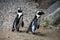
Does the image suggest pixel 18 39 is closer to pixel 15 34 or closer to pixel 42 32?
pixel 15 34

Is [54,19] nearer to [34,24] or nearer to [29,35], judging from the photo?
[34,24]

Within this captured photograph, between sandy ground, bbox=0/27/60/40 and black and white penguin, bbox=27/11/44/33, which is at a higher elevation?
black and white penguin, bbox=27/11/44/33

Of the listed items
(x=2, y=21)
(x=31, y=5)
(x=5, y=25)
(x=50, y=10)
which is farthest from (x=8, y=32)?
(x=31, y=5)

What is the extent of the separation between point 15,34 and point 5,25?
3.38 feet

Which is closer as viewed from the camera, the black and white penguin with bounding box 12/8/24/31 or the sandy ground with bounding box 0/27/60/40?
the sandy ground with bounding box 0/27/60/40

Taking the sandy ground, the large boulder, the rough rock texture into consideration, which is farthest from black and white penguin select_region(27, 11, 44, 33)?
the rough rock texture

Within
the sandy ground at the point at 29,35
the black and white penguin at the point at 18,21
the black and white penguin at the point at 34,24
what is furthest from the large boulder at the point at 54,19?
the black and white penguin at the point at 18,21

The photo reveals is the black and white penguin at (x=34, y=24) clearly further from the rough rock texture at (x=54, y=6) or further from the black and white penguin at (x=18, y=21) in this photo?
the rough rock texture at (x=54, y=6)

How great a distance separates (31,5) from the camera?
10102 mm

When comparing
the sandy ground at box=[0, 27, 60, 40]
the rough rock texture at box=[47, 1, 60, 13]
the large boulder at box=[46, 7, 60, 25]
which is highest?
the rough rock texture at box=[47, 1, 60, 13]

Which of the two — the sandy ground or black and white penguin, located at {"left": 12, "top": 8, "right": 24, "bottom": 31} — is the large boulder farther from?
black and white penguin, located at {"left": 12, "top": 8, "right": 24, "bottom": 31}

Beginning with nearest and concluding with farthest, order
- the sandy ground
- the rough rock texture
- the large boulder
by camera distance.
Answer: the sandy ground, the large boulder, the rough rock texture

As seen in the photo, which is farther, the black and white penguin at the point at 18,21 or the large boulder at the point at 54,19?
the large boulder at the point at 54,19

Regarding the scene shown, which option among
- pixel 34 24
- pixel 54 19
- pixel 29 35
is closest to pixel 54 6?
pixel 54 19
